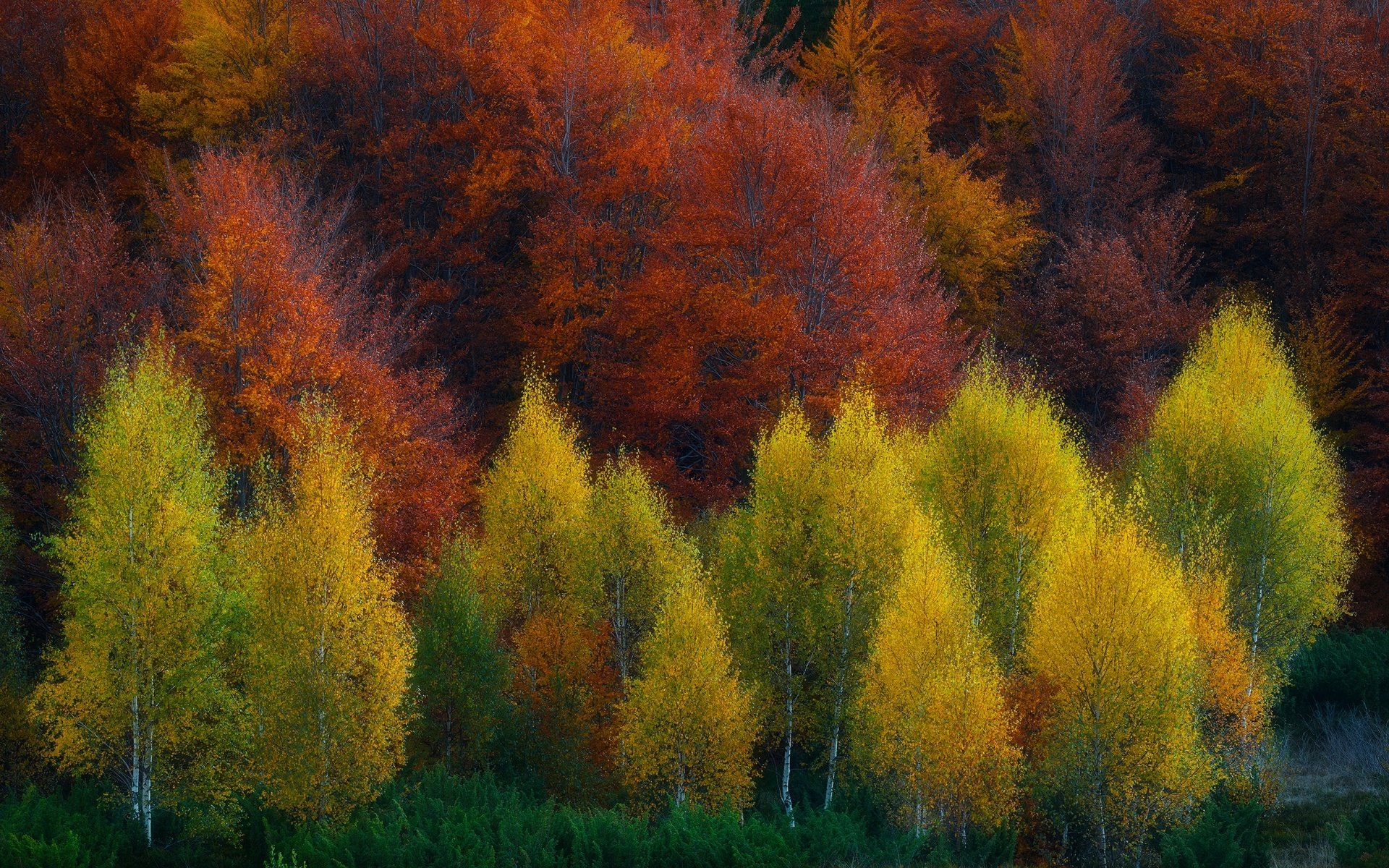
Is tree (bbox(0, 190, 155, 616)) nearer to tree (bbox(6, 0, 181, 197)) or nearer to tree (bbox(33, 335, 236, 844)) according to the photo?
tree (bbox(33, 335, 236, 844))

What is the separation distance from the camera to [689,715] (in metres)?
29.7

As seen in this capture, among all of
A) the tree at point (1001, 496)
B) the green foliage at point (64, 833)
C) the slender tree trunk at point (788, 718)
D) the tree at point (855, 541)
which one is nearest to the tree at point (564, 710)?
the slender tree trunk at point (788, 718)

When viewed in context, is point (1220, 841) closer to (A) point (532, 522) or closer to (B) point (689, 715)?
(B) point (689, 715)

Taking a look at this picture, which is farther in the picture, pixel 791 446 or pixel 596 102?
pixel 596 102

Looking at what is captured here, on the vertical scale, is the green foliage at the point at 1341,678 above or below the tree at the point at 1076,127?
below

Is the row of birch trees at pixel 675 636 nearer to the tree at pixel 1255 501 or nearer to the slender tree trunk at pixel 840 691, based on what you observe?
the slender tree trunk at pixel 840 691

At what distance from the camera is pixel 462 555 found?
33.9m

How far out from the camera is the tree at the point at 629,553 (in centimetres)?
3412

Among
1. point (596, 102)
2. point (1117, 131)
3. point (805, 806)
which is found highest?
point (1117, 131)

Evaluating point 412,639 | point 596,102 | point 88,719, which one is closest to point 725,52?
point 596,102

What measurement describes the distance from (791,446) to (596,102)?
18.1 metres

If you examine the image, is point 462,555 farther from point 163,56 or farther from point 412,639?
point 163,56

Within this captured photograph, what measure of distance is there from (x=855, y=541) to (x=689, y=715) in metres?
6.06

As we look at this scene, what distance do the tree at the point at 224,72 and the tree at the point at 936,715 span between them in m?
29.1
